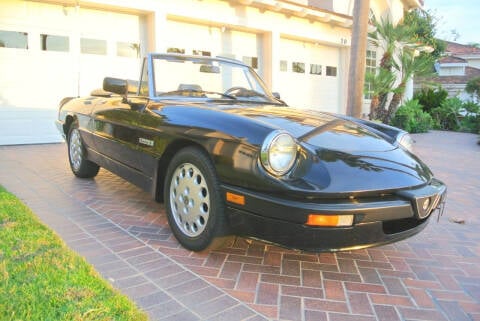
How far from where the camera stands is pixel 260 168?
7.68 ft

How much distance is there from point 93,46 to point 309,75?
719 centimetres

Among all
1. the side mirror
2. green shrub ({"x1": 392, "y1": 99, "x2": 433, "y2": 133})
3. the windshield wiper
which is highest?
the side mirror

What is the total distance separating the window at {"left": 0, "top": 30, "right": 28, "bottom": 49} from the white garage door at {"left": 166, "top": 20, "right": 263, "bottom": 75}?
3.01 m

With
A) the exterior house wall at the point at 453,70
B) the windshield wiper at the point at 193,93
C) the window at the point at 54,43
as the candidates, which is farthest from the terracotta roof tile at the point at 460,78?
the windshield wiper at the point at 193,93

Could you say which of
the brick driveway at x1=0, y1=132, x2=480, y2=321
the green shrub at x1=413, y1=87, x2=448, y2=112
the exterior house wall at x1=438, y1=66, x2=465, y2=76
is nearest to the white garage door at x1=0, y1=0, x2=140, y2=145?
the brick driveway at x1=0, y1=132, x2=480, y2=321

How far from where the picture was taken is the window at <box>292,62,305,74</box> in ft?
42.2

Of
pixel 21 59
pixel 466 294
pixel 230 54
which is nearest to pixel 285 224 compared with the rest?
pixel 466 294

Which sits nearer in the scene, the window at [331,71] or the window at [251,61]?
the window at [251,61]

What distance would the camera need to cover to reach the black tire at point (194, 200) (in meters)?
2.62

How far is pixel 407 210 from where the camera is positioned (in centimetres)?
241

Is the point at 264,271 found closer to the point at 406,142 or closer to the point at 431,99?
the point at 406,142

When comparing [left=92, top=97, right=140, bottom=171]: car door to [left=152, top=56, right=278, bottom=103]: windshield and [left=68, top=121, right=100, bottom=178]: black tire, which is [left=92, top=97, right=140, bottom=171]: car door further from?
[left=68, top=121, right=100, bottom=178]: black tire

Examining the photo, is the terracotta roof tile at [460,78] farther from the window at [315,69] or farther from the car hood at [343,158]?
the car hood at [343,158]

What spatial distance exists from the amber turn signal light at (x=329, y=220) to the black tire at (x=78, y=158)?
345cm
